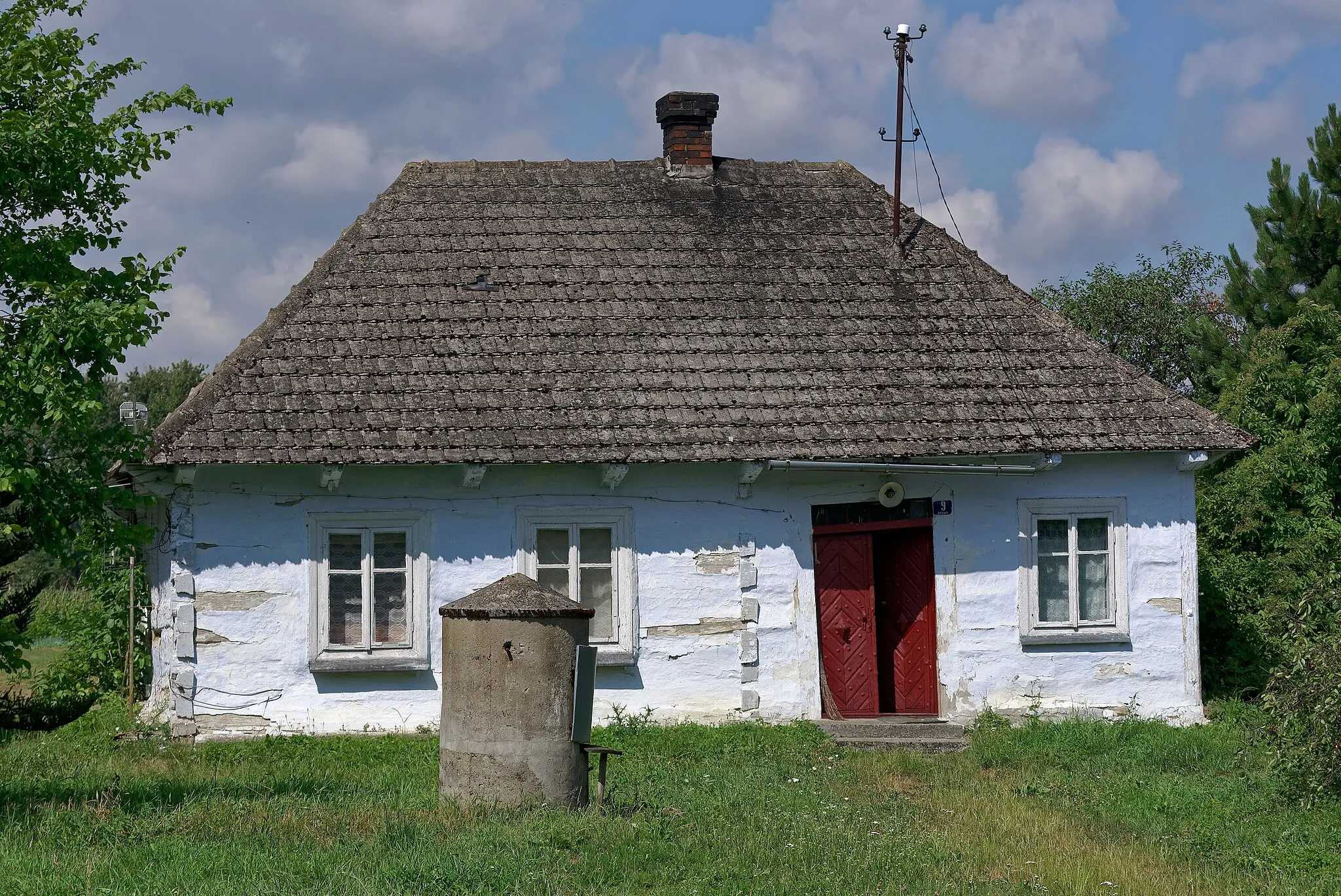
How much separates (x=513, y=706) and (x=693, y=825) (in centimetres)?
134

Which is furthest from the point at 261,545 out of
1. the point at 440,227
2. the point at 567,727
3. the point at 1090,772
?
the point at 1090,772

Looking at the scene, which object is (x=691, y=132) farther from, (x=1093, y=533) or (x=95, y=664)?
(x=95, y=664)

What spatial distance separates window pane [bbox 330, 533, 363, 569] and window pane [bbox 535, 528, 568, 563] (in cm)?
166

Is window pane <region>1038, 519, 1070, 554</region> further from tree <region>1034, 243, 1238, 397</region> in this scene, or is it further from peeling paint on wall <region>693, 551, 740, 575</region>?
tree <region>1034, 243, 1238, 397</region>

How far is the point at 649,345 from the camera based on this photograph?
13.6m

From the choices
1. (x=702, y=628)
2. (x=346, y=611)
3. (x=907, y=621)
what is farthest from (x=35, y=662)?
(x=907, y=621)

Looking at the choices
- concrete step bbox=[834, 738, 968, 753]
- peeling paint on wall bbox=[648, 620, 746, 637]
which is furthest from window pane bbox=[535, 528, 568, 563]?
concrete step bbox=[834, 738, 968, 753]

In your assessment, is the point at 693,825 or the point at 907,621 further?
the point at 907,621

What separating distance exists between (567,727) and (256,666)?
198 inches

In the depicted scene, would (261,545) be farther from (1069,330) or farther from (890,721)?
(1069,330)

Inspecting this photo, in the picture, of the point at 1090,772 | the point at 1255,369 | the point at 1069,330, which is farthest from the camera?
the point at 1255,369

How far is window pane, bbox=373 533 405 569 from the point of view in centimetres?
1284

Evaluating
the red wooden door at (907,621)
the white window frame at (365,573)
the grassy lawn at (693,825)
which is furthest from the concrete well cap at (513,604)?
the red wooden door at (907,621)

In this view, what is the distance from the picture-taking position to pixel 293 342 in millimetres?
13195
